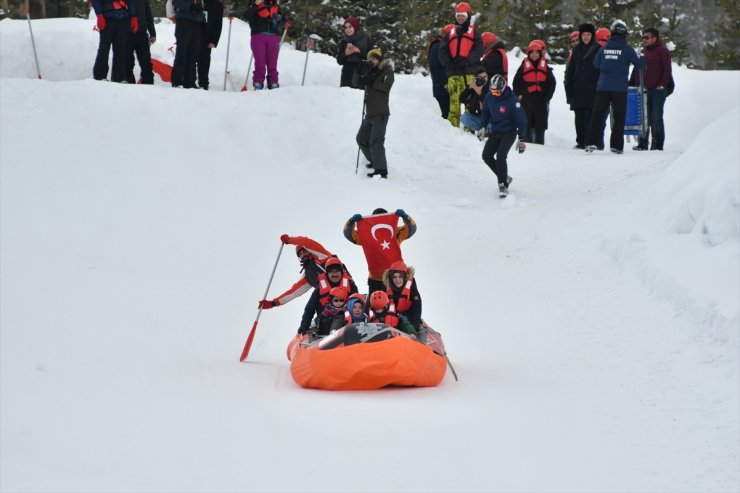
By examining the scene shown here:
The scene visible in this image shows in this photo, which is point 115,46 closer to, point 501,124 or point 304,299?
point 501,124

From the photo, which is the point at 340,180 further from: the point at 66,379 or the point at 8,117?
the point at 66,379

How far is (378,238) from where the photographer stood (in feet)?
31.9

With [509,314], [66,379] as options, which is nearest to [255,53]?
[509,314]

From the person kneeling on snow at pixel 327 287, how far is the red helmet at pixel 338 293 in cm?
1

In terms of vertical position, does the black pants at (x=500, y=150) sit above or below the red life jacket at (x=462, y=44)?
below

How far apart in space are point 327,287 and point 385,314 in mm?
941

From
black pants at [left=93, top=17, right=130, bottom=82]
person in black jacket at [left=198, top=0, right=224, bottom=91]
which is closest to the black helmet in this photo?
person in black jacket at [left=198, top=0, right=224, bottom=91]

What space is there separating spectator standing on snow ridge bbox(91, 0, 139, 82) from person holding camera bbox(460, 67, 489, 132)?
16.2ft

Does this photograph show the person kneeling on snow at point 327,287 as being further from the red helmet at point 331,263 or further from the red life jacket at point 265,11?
the red life jacket at point 265,11

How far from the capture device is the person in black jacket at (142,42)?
15.7 metres

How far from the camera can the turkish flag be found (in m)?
9.68

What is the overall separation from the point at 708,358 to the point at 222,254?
239 inches

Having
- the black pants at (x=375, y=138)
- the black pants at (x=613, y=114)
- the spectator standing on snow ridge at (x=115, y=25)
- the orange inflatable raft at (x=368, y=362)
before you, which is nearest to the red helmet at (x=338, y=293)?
the orange inflatable raft at (x=368, y=362)

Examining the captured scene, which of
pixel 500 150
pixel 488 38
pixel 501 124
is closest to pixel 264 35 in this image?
pixel 488 38
